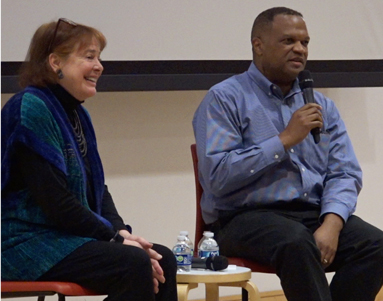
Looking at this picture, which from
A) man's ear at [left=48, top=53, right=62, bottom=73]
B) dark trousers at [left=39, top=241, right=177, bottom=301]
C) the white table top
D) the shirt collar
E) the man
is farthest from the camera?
the shirt collar

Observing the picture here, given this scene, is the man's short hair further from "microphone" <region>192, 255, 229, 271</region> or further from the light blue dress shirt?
"microphone" <region>192, 255, 229, 271</region>

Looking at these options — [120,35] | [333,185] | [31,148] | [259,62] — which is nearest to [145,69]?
[120,35]

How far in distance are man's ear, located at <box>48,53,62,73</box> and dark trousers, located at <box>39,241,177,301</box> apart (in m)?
0.56

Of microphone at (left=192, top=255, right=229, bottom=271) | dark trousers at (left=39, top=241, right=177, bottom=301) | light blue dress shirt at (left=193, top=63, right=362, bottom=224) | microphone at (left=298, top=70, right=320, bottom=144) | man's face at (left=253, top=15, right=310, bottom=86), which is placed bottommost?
microphone at (left=192, top=255, right=229, bottom=271)

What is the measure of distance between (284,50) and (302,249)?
33.8 inches

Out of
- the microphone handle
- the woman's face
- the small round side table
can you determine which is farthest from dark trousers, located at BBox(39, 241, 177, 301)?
the microphone handle

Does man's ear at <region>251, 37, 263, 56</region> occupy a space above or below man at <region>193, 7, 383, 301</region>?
above

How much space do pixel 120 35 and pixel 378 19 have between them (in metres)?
1.50

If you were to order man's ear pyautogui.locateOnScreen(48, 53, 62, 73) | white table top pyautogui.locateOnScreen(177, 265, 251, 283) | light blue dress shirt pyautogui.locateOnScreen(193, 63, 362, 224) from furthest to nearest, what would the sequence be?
light blue dress shirt pyautogui.locateOnScreen(193, 63, 362, 224), white table top pyautogui.locateOnScreen(177, 265, 251, 283), man's ear pyautogui.locateOnScreen(48, 53, 62, 73)

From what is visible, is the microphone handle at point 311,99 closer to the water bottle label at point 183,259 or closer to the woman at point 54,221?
the water bottle label at point 183,259

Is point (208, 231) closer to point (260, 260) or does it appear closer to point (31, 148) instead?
point (260, 260)

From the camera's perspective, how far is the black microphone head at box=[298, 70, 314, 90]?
2.51 m

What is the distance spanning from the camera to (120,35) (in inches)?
129

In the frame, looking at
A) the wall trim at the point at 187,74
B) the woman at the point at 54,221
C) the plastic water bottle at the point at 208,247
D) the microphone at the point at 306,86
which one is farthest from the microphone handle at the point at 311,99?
the wall trim at the point at 187,74
